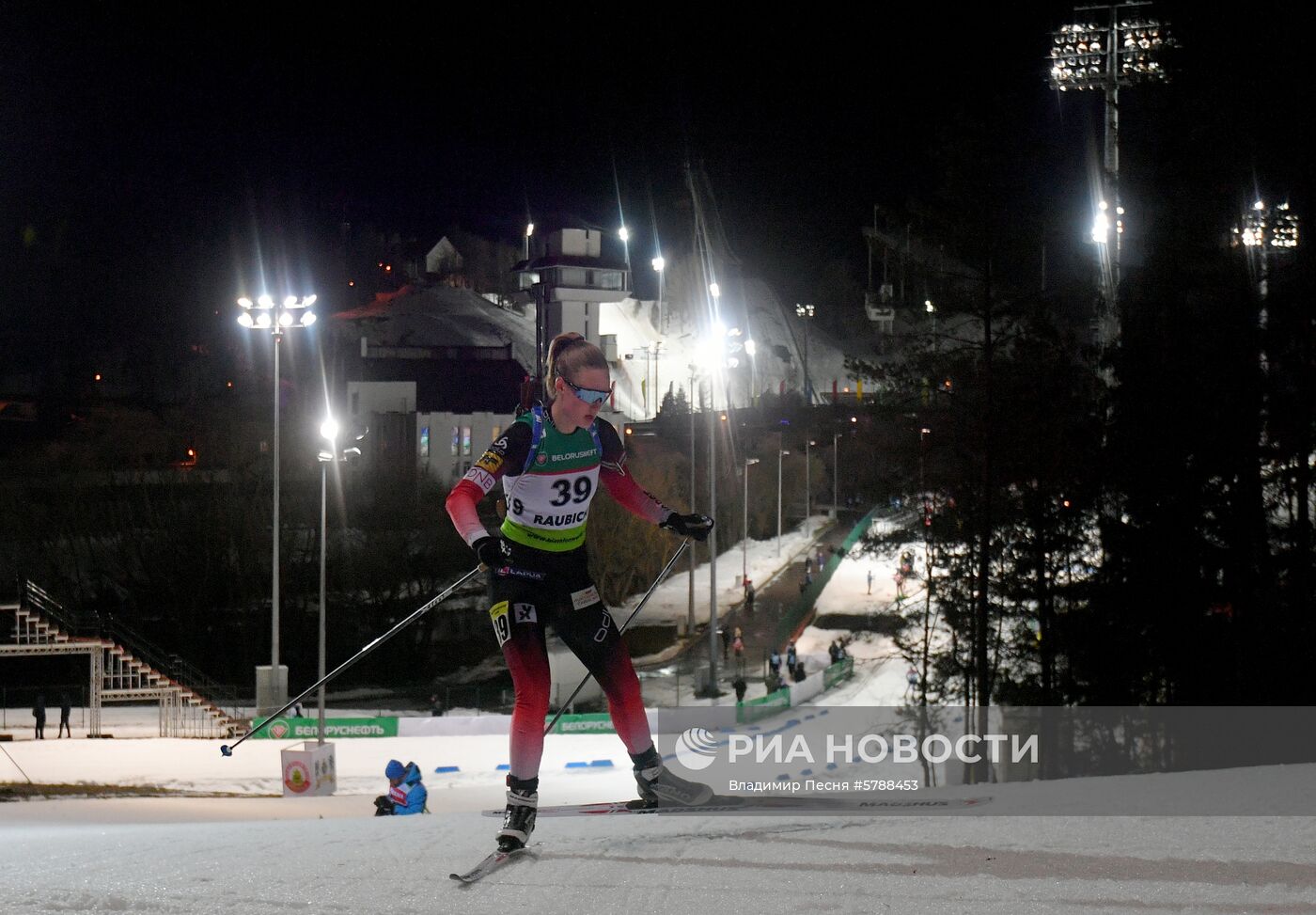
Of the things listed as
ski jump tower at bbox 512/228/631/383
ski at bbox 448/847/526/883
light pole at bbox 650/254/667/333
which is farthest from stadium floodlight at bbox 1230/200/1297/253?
light pole at bbox 650/254/667/333

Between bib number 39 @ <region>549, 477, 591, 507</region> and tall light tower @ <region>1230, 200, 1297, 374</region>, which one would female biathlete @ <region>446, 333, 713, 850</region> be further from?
tall light tower @ <region>1230, 200, 1297, 374</region>

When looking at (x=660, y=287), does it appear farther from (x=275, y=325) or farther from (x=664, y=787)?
(x=664, y=787)

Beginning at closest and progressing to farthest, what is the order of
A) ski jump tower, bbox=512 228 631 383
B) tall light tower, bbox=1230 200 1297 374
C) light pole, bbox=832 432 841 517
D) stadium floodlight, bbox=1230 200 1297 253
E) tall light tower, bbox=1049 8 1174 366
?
stadium floodlight, bbox=1230 200 1297 253 < tall light tower, bbox=1230 200 1297 374 < tall light tower, bbox=1049 8 1174 366 < light pole, bbox=832 432 841 517 < ski jump tower, bbox=512 228 631 383

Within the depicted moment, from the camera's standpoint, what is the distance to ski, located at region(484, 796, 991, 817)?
6.52 m

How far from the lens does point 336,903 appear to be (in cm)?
510

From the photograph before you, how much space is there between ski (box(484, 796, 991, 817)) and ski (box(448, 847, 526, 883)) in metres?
0.86

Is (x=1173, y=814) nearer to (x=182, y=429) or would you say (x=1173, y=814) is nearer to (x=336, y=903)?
(x=336, y=903)

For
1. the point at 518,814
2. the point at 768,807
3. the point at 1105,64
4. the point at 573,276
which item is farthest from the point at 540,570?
the point at 573,276

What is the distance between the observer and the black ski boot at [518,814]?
19.4 ft

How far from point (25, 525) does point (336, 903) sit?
45.9m

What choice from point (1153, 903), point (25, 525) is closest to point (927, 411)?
point (1153, 903)

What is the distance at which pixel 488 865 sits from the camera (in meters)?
5.62

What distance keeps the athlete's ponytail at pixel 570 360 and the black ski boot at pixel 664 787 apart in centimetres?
194

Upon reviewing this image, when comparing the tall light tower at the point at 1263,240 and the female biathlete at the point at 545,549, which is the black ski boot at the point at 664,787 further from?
the tall light tower at the point at 1263,240
